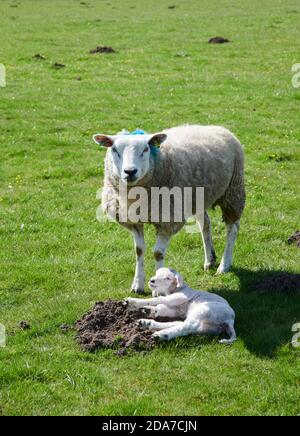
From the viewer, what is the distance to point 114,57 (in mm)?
27375

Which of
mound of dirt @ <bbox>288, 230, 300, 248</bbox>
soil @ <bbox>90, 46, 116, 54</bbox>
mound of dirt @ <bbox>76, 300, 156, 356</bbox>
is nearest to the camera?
mound of dirt @ <bbox>76, 300, 156, 356</bbox>

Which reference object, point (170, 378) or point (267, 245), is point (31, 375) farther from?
point (267, 245)

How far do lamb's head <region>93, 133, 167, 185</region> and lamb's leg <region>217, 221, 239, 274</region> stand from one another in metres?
2.11

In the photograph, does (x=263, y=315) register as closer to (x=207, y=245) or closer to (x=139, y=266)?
(x=139, y=266)

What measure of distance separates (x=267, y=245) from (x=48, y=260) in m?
3.53

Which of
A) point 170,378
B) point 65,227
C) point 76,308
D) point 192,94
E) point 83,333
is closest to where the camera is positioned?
point 170,378

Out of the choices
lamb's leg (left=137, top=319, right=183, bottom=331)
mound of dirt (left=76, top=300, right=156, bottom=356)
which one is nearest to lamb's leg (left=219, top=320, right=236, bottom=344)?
lamb's leg (left=137, top=319, right=183, bottom=331)

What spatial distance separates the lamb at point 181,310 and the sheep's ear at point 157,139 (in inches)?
67.6

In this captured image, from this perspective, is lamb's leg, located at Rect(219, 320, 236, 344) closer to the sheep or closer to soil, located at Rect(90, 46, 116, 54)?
the sheep

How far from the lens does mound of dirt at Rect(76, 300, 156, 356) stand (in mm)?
7656

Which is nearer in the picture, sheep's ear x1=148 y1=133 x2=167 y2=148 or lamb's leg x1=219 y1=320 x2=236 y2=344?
lamb's leg x1=219 y1=320 x2=236 y2=344

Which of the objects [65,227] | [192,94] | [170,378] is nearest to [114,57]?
[192,94]

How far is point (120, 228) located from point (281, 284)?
147 inches

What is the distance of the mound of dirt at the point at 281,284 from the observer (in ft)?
29.7
